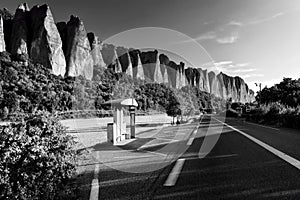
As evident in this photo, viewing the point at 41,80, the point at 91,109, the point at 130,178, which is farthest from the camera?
the point at 41,80

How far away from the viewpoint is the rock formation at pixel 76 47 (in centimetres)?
7475

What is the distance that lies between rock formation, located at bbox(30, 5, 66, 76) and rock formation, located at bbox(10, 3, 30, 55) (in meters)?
1.86

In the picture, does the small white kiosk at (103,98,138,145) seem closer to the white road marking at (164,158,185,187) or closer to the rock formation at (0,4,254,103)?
the white road marking at (164,158,185,187)

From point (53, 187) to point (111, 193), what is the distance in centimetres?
94

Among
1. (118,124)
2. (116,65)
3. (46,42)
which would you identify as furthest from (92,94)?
(46,42)

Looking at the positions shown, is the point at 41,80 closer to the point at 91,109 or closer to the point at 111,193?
the point at 91,109

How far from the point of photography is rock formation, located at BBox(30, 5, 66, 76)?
7081cm

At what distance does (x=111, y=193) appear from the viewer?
12.9 ft

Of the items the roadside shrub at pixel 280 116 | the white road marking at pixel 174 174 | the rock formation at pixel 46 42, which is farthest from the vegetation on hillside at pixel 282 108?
the rock formation at pixel 46 42

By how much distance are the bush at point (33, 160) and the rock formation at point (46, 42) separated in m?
68.5

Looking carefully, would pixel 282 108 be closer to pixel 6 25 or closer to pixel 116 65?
pixel 116 65

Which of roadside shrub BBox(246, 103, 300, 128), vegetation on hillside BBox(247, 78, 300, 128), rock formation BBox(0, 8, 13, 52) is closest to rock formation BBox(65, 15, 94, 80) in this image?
rock formation BBox(0, 8, 13, 52)

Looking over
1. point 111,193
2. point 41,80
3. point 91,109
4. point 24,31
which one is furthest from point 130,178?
point 24,31

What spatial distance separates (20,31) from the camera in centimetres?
7600
